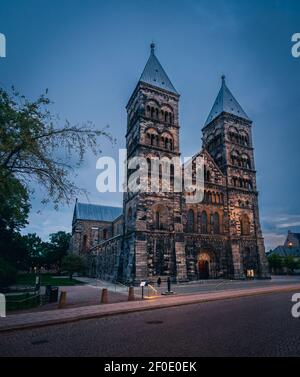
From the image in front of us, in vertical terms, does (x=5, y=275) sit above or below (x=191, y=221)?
below

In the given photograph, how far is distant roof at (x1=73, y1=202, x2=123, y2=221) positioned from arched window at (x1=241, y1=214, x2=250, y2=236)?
123 ft

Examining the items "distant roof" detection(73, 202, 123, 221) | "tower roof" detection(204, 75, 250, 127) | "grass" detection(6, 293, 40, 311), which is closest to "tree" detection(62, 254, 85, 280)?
"distant roof" detection(73, 202, 123, 221)

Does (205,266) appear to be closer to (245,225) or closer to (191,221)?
(191,221)

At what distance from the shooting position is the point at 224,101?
142 feet

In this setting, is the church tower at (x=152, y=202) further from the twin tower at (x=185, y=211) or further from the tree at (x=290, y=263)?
the tree at (x=290, y=263)

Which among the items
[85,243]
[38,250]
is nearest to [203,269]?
[85,243]

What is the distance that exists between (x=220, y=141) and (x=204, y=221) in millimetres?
14439

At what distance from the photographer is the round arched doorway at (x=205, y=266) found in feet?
104

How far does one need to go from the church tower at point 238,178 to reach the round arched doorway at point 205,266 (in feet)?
9.53

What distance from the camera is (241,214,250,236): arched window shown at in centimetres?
3634

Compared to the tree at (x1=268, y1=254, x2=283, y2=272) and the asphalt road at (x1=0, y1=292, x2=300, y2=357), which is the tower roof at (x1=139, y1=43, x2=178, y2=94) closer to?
the asphalt road at (x1=0, y1=292, x2=300, y2=357)

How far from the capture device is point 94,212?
65.9 meters

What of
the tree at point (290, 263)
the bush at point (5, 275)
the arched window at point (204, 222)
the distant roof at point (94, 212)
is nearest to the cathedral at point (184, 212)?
the arched window at point (204, 222)

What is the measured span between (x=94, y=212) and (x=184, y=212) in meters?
39.1
